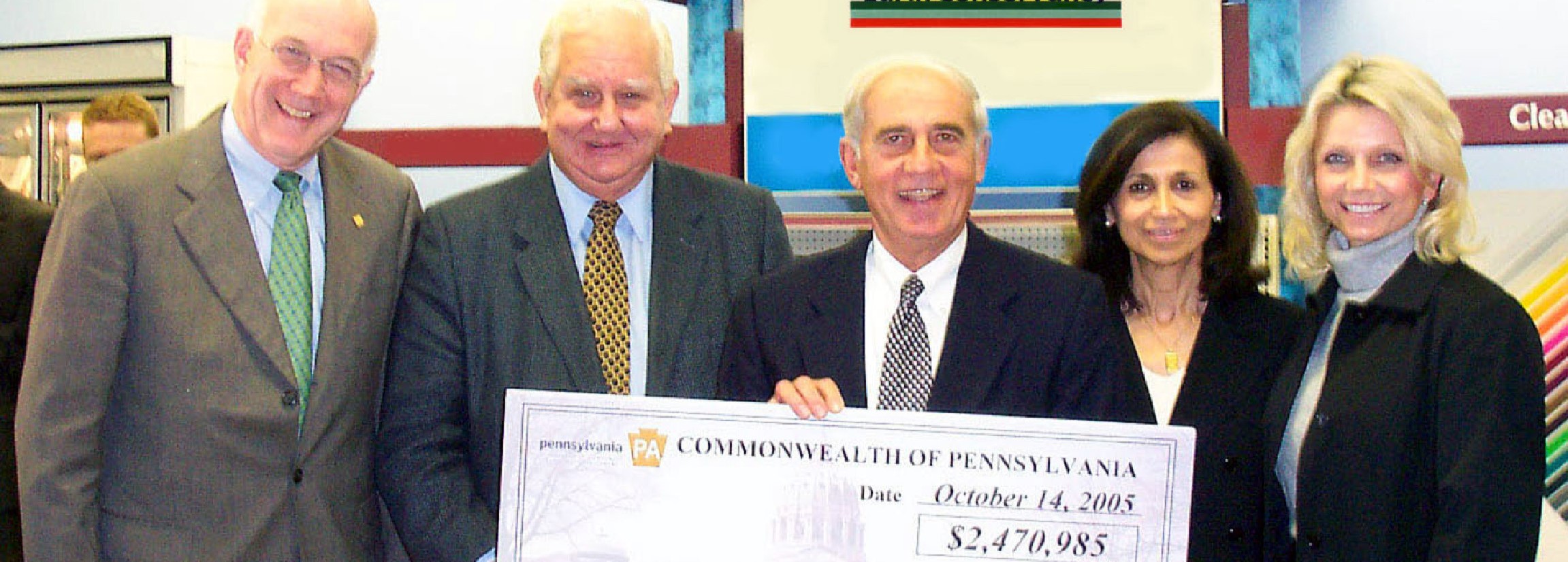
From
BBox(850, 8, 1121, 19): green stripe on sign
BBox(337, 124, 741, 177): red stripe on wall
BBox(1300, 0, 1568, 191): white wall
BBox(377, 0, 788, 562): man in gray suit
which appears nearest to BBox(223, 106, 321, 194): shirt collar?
BBox(377, 0, 788, 562): man in gray suit

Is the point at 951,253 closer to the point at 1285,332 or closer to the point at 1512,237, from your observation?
the point at 1285,332

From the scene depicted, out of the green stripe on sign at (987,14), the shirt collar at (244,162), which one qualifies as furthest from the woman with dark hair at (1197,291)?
the green stripe on sign at (987,14)

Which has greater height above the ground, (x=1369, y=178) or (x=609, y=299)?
(x=1369, y=178)

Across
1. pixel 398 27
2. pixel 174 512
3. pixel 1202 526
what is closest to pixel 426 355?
pixel 174 512

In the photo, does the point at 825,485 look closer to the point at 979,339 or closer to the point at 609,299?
the point at 979,339

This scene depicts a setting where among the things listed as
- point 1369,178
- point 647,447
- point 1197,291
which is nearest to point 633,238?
point 647,447

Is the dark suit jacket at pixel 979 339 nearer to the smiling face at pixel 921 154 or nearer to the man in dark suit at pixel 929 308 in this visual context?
the man in dark suit at pixel 929 308

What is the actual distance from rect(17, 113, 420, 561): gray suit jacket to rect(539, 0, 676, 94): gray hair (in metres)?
0.52

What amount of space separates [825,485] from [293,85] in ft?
3.97

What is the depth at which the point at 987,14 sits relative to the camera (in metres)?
4.67

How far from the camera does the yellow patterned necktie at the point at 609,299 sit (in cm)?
222

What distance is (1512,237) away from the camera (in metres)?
4.20

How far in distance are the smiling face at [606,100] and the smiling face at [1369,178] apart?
1.20m

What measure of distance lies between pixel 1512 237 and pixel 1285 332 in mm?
2198
